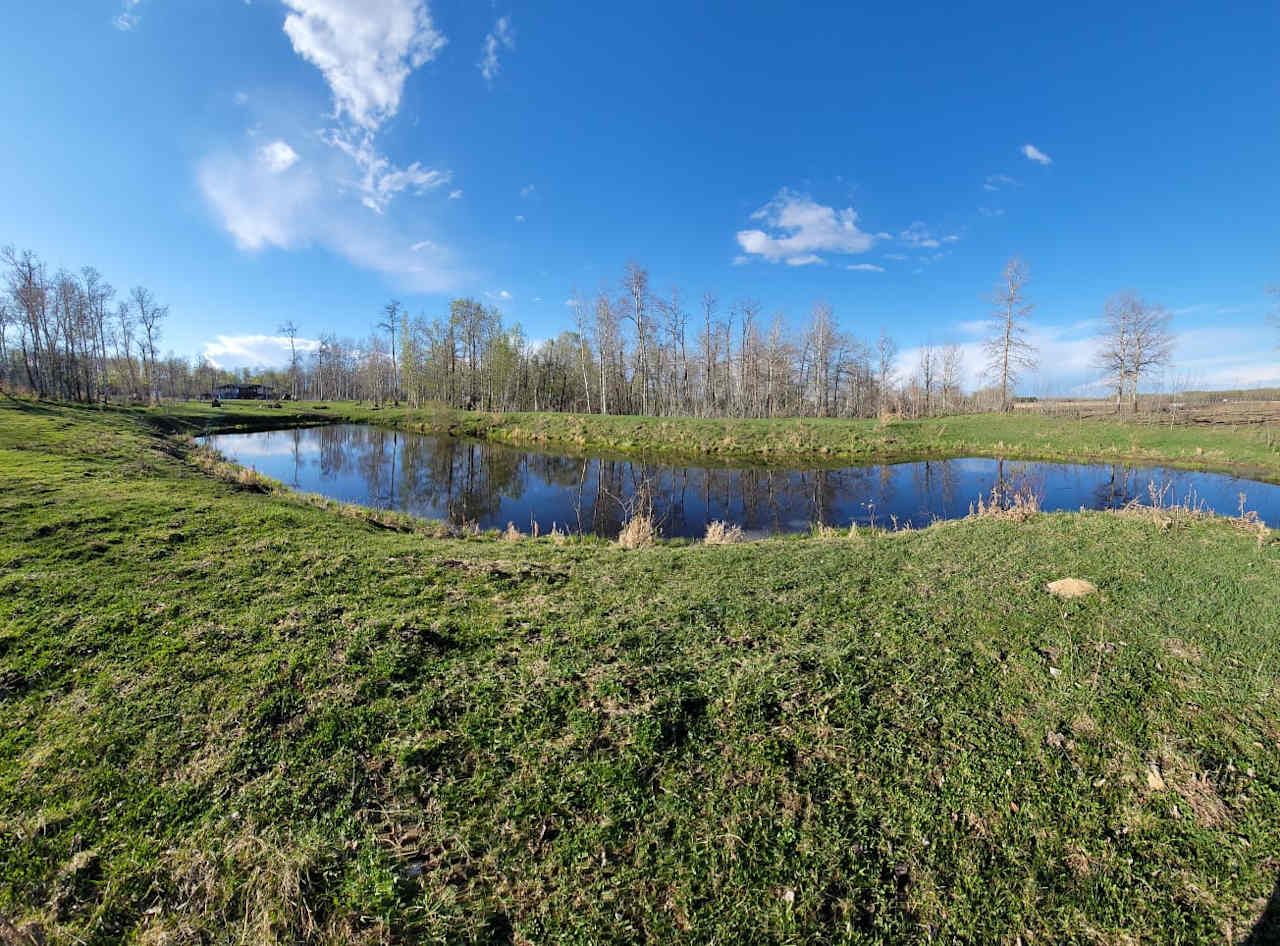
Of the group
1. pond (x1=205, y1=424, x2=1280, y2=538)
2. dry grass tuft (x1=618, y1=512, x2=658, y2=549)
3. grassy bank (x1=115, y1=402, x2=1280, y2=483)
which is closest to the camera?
dry grass tuft (x1=618, y1=512, x2=658, y2=549)

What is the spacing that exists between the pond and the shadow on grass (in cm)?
908

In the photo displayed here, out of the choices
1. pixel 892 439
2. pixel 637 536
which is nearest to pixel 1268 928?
pixel 637 536

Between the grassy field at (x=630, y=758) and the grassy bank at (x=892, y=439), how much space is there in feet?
68.2

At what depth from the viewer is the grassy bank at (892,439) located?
2269 centimetres

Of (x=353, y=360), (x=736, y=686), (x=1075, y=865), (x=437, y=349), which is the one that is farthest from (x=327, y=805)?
(x=353, y=360)

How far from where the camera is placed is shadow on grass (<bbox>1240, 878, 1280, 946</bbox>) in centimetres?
217

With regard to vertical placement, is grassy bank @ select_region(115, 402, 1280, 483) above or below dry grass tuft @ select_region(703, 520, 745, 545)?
above

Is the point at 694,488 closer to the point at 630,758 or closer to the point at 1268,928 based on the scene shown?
the point at 630,758

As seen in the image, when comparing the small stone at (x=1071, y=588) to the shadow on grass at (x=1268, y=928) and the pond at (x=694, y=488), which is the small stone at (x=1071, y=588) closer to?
the shadow on grass at (x=1268, y=928)

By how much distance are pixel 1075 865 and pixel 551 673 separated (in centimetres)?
335

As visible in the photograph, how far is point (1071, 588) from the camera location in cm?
553

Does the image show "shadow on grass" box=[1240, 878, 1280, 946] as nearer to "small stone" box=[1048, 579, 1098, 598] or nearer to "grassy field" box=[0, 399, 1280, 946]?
"grassy field" box=[0, 399, 1280, 946]

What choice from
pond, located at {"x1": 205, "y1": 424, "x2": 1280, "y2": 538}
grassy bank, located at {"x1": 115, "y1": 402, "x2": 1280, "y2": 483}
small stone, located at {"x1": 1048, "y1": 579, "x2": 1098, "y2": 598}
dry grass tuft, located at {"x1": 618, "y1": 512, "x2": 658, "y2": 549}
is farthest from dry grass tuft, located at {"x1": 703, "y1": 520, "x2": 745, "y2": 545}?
grassy bank, located at {"x1": 115, "y1": 402, "x2": 1280, "y2": 483}

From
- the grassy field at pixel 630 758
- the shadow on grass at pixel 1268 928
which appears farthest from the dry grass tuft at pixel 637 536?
the shadow on grass at pixel 1268 928
